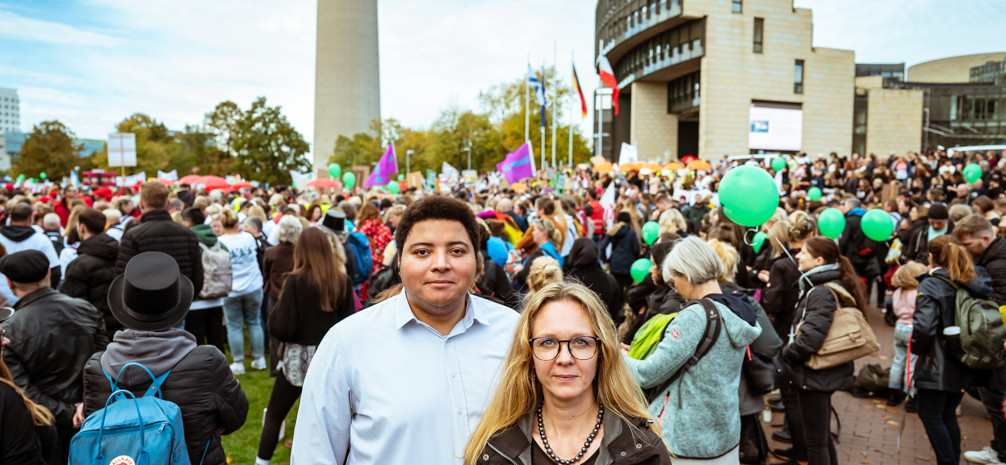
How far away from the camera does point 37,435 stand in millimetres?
2994

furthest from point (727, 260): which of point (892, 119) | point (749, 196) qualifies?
point (892, 119)

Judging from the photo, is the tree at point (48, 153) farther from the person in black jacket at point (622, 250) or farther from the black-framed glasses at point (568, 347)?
the black-framed glasses at point (568, 347)

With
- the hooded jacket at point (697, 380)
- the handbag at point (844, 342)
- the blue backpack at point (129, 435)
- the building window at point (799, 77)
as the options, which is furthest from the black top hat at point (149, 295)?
the building window at point (799, 77)

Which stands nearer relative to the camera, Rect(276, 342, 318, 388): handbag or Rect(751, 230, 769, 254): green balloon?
Rect(276, 342, 318, 388): handbag

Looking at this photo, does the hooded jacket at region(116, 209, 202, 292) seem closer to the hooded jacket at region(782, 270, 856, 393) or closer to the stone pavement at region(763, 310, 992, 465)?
the hooded jacket at region(782, 270, 856, 393)

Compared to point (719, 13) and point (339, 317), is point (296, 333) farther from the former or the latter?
point (719, 13)

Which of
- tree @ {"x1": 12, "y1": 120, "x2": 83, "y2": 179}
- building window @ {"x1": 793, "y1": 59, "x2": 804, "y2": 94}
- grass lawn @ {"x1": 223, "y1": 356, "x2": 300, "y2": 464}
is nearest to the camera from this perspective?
grass lawn @ {"x1": 223, "y1": 356, "x2": 300, "y2": 464}

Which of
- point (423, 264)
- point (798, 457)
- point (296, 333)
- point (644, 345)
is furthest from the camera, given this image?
point (798, 457)

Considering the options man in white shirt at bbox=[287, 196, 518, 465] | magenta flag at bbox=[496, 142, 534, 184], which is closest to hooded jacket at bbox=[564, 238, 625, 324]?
man in white shirt at bbox=[287, 196, 518, 465]

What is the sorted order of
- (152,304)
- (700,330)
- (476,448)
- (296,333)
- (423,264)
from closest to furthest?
(476,448) → (423,264) → (152,304) → (700,330) → (296,333)

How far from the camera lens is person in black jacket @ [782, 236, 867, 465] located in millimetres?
4715

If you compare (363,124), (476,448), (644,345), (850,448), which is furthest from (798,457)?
(363,124)

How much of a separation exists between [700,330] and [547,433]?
1707 millimetres

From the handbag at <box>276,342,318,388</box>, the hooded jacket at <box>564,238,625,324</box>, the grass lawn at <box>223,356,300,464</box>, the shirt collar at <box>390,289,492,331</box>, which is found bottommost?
the grass lawn at <box>223,356,300,464</box>
